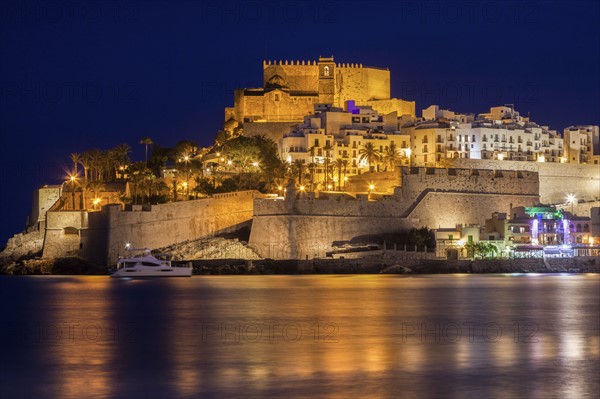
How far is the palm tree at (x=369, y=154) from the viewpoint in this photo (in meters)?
47.2

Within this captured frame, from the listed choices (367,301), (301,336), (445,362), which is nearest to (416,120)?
(367,301)

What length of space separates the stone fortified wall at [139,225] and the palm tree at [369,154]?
9.06m

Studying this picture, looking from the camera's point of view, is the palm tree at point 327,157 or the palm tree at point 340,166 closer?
the palm tree at point 327,157

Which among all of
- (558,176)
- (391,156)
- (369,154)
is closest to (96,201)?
(369,154)

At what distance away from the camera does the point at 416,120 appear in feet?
173

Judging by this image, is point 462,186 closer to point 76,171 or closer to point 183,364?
point 76,171

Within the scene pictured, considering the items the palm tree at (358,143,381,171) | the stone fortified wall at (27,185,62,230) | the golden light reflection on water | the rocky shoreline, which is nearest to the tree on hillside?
the palm tree at (358,143,381,171)

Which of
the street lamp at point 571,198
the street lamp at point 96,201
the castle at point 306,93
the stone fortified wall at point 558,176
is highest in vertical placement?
the castle at point 306,93

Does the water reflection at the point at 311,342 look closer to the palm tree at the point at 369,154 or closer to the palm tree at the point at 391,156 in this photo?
the palm tree at the point at 369,154

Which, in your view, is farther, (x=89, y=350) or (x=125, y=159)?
(x=125, y=159)

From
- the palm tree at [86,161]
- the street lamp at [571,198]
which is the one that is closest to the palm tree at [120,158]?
the palm tree at [86,161]

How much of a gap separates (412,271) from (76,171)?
50.1ft

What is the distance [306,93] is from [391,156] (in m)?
7.78

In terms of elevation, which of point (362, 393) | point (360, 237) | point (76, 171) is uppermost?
point (76, 171)
